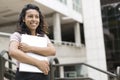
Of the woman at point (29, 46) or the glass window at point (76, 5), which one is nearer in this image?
the woman at point (29, 46)

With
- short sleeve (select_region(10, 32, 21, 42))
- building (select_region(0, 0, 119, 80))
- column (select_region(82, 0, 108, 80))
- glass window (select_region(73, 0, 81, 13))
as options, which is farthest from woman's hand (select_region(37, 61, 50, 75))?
glass window (select_region(73, 0, 81, 13))

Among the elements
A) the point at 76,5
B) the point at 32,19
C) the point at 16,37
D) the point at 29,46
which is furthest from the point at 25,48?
the point at 76,5

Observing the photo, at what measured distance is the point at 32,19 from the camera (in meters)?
2.39

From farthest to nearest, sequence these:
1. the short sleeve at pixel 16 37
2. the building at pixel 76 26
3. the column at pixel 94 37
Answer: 1. the column at pixel 94 37
2. the building at pixel 76 26
3. the short sleeve at pixel 16 37

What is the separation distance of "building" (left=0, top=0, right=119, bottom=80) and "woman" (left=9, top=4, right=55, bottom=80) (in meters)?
24.7

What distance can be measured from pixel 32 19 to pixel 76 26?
33.1 m

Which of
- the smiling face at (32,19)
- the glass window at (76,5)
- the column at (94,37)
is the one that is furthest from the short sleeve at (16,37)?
the glass window at (76,5)

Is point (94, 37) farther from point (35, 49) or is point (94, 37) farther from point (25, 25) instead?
point (35, 49)

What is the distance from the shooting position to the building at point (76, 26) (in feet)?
95.2

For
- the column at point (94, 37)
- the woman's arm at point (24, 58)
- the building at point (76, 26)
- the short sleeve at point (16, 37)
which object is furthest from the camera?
the column at point (94, 37)

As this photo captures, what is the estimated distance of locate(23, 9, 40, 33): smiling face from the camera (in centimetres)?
238

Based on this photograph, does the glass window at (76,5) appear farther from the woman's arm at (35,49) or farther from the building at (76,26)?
the woman's arm at (35,49)

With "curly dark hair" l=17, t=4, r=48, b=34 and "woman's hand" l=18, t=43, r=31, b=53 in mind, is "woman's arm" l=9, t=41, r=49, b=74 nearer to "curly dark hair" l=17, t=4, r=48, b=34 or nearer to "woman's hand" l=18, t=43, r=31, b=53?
"woman's hand" l=18, t=43, r=31, b=53

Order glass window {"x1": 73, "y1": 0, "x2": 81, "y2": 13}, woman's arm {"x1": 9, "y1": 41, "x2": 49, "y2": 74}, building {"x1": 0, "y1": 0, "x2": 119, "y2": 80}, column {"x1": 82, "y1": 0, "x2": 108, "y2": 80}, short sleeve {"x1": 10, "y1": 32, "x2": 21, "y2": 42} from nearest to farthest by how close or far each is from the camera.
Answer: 1. woman's arm {"x1": 9, "y1": 41, "x2": 49, "y2": 74}
2. short sleeve {"x1": 10, "y1": 32, "x2": 21, "y2": 42}
3. building {"x1": 0, "y1": 0, "x2": 119, "y2": 80}
4. column {"x1": 82, "y1": 0, "x2": 108, "y2": 80}
5. glass window {"x1": 73, "y1": 0, "x2": 81, "y2": 13}
